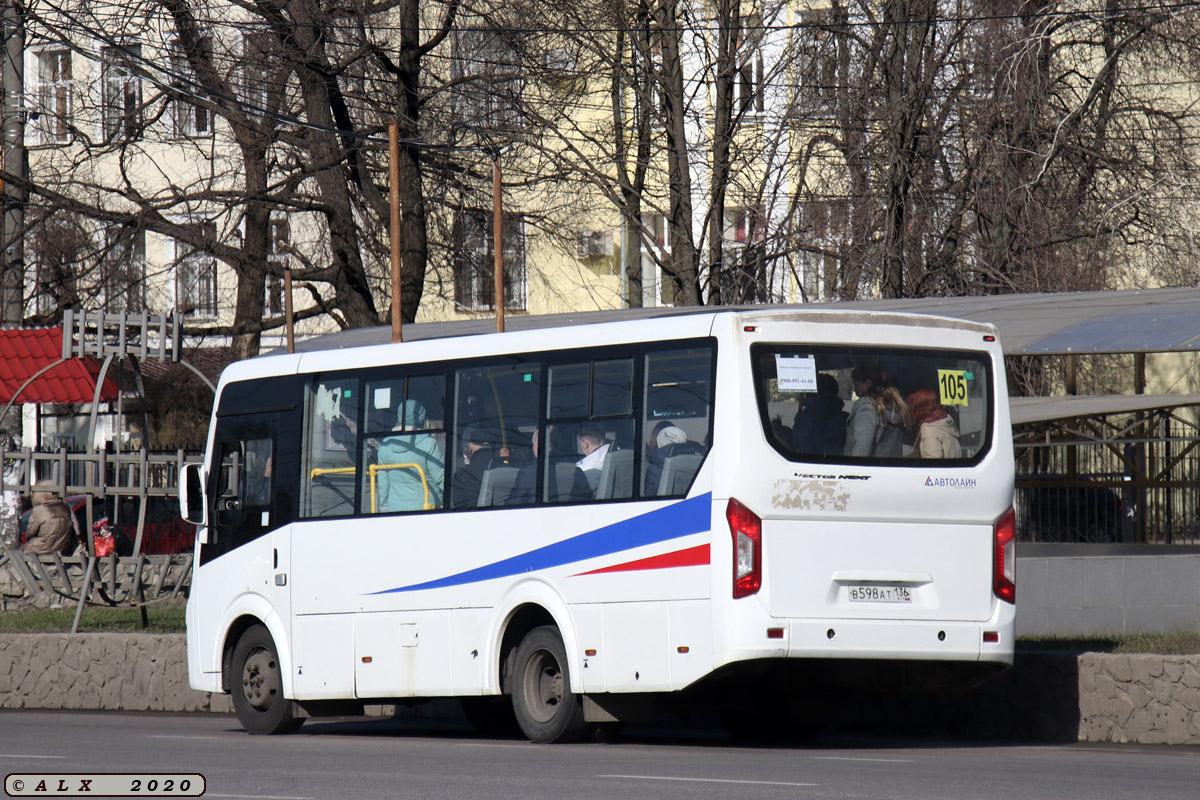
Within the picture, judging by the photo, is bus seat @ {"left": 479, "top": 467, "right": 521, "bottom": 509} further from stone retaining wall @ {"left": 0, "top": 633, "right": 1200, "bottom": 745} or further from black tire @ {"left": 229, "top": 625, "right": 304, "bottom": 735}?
stone retaining wall @ {"left": 0, "top": 633, "right": 1200, "bottom": 745}

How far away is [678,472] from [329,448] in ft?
11.9

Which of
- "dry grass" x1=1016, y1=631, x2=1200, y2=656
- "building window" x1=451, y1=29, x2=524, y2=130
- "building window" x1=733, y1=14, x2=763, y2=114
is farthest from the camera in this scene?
"building window" x1=733, y1=14, x2=763, y2=114

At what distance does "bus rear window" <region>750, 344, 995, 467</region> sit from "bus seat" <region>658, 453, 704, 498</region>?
52 centimetres

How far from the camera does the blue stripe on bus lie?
11648 millimetres

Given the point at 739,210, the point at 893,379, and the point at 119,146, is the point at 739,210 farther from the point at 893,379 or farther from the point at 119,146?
the point at 893,379

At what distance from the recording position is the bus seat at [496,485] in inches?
512

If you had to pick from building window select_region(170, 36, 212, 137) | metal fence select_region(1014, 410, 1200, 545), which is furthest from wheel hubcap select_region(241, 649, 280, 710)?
metal fence select_region(1014, 410, 1200, 545)

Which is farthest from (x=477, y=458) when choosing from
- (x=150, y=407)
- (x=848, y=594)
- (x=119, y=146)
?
(x=150, y=407)

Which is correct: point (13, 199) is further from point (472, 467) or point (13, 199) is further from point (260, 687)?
point (472, 467)

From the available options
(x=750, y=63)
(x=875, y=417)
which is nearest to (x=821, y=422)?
(x=875, y=417)

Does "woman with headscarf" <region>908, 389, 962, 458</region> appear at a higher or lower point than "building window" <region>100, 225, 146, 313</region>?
lower

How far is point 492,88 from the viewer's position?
98.0 ft

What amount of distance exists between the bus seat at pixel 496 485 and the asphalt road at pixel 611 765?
167 centimetres

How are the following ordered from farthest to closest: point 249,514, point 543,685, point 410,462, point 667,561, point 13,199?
point 13,199
point 249,514
point 410,462
point 543,685
point 667,561
